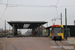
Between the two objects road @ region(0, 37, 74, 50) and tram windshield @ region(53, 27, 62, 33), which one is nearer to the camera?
road @ region(0, 37, 74, 50)

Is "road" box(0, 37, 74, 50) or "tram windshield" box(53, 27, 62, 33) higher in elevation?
"tram windshield" box(53, 27, 62, 33)

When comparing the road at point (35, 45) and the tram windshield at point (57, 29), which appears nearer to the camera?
the road at point (35, 45)

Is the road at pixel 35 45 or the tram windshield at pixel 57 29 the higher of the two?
the tram windshield at pixel 57 29

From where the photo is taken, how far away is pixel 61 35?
974 inches

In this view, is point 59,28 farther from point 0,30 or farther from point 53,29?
point 0,30

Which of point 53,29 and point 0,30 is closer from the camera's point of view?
point 53,29

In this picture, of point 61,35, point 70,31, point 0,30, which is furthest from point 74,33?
point 0,30

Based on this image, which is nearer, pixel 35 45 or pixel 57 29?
pixel 35 45

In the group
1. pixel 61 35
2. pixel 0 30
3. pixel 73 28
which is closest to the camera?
pixel 61 35

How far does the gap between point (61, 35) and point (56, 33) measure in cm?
105

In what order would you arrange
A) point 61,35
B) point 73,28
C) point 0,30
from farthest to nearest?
→ 1. point 0,30
2. point 73,28
3. point 61,35

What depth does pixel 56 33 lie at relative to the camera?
81.6 ft

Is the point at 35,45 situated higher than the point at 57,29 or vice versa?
the point at 57,29

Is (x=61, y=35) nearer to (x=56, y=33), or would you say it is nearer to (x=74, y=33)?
(x=56, y=33)
